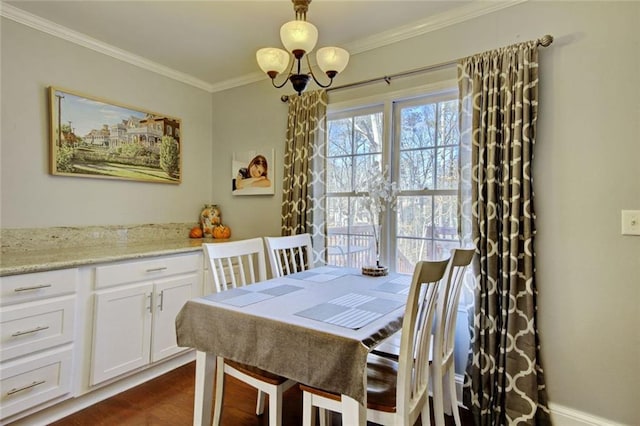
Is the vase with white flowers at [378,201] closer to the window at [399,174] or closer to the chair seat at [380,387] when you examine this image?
the window at [399,174]

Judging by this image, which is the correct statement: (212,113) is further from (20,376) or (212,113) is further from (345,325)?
(345,325)

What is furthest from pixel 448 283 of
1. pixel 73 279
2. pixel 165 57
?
pixel 165 57

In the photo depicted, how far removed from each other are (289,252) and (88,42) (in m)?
2.22

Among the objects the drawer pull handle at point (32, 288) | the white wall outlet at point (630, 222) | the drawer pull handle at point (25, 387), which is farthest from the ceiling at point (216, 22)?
the drawer pull handle at point (25, 387)

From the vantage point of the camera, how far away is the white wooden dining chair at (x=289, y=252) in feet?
7.08

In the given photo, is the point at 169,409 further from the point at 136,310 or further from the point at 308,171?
the point at 308,171

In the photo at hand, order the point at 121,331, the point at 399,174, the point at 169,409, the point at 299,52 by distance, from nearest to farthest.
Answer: the point at 299,52 → the point at 169,409 → the point at 121,331 → the point at 399,174

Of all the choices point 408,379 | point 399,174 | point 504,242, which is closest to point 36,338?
point 408,379

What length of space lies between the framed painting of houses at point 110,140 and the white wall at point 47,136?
0.06m

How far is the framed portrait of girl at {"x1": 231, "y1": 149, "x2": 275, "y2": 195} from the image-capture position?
10.3ft

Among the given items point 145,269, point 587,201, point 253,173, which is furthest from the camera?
point 253,173

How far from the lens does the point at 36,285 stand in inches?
70.7

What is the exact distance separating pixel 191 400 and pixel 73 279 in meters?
1.03

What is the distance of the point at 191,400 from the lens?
2137mm
